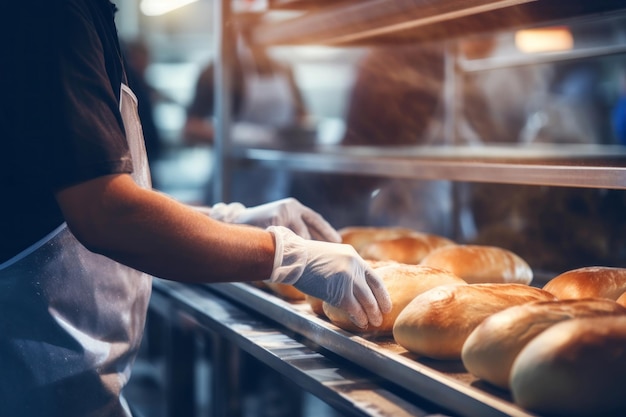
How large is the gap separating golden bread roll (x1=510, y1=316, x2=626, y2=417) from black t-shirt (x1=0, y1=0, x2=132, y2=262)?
660 millimetres

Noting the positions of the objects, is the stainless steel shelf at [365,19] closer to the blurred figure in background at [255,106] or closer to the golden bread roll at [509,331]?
the golden bread roll at [509,331]

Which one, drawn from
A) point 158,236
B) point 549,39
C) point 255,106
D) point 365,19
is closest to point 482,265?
point 365,19

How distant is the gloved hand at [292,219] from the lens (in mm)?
1601

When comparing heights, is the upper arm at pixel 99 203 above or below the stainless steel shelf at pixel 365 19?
below

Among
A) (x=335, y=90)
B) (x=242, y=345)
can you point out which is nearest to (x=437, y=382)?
(x=242, y=345)

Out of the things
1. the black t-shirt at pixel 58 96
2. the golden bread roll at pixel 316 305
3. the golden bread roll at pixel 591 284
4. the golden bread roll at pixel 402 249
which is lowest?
the golden bread roll at pixel 316 305

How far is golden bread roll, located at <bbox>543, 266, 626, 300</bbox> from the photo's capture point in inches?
50.3

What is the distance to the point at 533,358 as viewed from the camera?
0.90 meters

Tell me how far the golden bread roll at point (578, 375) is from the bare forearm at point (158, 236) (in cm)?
48

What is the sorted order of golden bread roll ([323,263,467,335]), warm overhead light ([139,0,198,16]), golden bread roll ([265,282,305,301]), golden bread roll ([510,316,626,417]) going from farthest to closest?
warm overhead light ([139,0,198,16]) → golden bread roll ([265,282,305,301]) → golden bread roll ([323,263,467,335]) → golden bread roll ([510,316,626,417])

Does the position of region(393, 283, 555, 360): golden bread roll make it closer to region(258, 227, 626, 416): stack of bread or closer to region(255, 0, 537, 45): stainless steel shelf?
region(258, 227, 626, 416): stack of bread

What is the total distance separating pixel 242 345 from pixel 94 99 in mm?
623

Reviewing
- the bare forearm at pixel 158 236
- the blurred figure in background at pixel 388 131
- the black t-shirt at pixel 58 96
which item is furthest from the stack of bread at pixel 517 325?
the blurred figure in background at pixel 388 131

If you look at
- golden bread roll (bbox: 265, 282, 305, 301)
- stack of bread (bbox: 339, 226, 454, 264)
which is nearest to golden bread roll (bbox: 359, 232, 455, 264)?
stack of bread (bbox: 339, 226, 454, 264)
